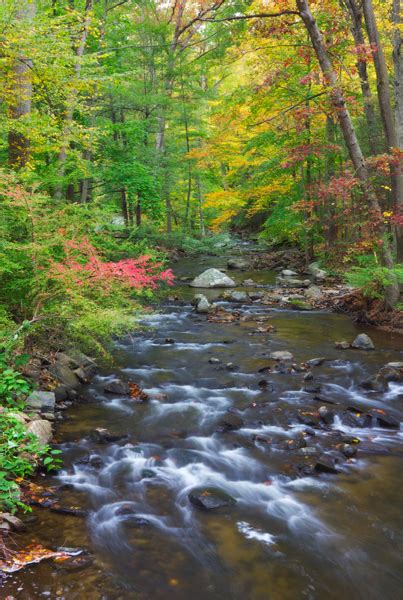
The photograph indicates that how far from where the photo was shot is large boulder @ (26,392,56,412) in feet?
16.8

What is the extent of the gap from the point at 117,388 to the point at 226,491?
2.76m

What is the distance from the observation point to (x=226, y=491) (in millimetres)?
4195

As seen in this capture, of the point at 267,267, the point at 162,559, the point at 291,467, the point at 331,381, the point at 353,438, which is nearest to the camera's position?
the point at 162,559

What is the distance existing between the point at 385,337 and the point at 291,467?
17.8 feet

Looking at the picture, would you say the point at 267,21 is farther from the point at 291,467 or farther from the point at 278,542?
the point at 278,542

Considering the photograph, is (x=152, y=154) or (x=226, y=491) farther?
(x=152, y=154)

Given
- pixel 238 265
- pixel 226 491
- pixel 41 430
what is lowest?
pixel 226 491

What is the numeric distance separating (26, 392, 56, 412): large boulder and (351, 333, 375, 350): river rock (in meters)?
5.83

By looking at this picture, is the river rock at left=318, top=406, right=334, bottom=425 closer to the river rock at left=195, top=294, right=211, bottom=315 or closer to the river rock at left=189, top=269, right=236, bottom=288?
the river rock at left=195, top=294, right=211, bottom=315

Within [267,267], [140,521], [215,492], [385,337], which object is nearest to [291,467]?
[215,492]

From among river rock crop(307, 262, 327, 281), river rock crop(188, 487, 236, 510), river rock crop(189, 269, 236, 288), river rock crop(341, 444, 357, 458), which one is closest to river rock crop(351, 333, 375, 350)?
river rock crop(341, 444, 357, 458)

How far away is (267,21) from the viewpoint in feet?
30.9

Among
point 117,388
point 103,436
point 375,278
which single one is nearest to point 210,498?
point 103,436

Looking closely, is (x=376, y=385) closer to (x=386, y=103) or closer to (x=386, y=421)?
(x=386, y=421)
